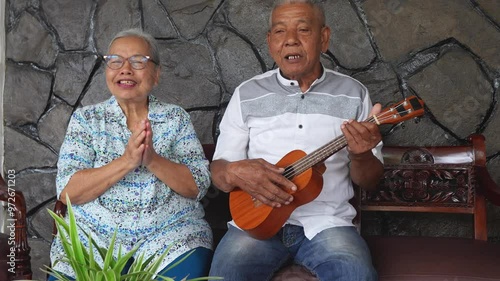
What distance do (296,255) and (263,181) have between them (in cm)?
35

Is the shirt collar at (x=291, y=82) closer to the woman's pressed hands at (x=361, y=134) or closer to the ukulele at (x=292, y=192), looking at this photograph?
the ukulele at (x=292, y=192)

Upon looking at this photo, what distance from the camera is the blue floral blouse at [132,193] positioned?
2.61 meters

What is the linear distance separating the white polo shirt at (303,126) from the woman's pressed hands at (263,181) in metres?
0.22

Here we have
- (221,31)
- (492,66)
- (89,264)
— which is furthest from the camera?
(221,31)

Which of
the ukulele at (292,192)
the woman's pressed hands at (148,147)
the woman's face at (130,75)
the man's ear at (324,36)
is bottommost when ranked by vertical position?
the ukulele at (292,192)

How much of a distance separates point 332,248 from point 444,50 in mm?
1312

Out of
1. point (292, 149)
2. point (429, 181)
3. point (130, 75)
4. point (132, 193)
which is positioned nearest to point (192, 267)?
point (132, 193)

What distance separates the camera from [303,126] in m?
2.72

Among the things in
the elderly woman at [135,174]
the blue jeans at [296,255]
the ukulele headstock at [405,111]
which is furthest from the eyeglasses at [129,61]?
the ukulele headstock at [405,111]

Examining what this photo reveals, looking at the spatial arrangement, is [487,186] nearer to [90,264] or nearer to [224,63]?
[224,63]

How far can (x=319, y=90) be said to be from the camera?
9.10 ft

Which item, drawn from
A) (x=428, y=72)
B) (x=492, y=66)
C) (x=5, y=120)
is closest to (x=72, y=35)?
(x=5, y=120)

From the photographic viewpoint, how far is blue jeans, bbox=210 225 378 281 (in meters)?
2.40

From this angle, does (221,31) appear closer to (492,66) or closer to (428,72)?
(428,72)
